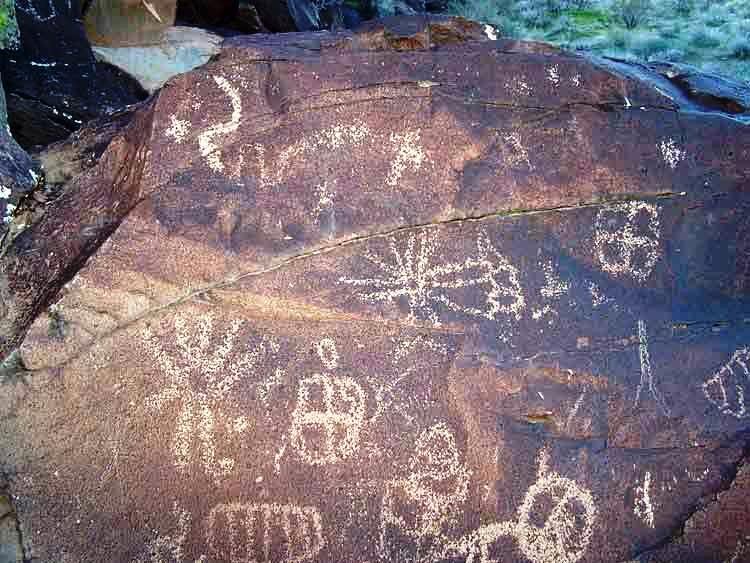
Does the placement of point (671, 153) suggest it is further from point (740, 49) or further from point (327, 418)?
point (740, 49)

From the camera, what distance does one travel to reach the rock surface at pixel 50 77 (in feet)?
14.7

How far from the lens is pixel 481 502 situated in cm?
225

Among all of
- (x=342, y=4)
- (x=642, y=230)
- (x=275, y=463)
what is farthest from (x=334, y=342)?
(x=342, y=4)

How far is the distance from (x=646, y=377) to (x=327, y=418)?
102 cm

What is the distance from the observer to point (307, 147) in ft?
8.01

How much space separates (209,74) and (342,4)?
6.05 metres

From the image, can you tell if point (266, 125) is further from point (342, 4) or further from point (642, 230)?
point (342, 4)

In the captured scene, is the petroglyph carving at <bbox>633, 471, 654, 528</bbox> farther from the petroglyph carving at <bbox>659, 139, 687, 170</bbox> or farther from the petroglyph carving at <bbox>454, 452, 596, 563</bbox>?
the petroglyph carving at <bbox>659, 139, 687, 170</bbox>

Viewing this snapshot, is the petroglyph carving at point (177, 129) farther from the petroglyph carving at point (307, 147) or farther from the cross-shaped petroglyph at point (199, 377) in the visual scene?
the cross-shaped petroglyph at point (199, 377)

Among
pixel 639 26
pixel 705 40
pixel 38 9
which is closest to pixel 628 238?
pixel 38 9

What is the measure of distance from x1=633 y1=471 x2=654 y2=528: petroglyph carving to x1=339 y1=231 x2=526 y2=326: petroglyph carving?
2.10 feet

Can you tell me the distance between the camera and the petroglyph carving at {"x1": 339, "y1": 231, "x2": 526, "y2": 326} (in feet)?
7.77

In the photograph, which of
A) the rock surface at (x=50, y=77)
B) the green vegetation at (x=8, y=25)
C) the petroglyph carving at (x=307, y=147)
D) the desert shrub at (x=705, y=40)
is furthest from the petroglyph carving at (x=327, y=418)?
the desert shrub at (x=705, y=40)

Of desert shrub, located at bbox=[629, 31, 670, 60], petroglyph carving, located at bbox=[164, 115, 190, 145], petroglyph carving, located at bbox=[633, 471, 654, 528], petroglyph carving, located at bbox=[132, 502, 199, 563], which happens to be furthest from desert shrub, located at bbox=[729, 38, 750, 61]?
petroglyph carving, located at bbox=[132, 502, 199, 563]
